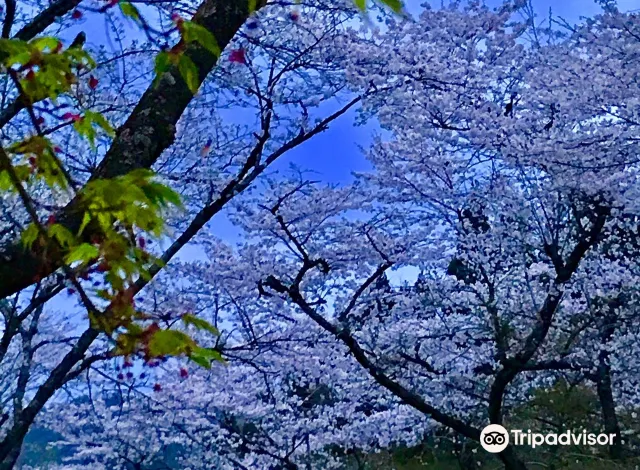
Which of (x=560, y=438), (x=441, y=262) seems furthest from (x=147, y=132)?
(x=560, y=438)

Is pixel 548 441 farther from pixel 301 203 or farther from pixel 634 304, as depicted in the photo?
pixel 301 203

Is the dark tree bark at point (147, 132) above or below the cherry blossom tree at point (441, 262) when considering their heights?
below

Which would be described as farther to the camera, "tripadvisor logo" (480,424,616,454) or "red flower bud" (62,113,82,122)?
"tripadvisor logo" (480,424,616,454)

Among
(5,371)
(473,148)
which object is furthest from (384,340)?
A: (5,371)

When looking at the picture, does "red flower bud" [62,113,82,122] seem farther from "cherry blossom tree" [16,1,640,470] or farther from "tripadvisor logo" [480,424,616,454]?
"tripadvisor logo" [480,424,616,454]

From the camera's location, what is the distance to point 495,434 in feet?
18.0

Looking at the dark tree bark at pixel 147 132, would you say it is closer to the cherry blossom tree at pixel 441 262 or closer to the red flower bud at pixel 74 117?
the red flower bud at pixel 74 117

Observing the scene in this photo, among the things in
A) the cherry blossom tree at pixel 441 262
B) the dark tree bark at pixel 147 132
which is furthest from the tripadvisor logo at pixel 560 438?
the dark tree bark at pixel 147 132

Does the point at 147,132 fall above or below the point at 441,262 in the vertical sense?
below

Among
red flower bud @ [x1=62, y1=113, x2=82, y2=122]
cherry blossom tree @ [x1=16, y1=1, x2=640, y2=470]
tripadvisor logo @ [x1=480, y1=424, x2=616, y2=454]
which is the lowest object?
red flower bud @ [x1=62, y1=113, x2=82, y2=122]

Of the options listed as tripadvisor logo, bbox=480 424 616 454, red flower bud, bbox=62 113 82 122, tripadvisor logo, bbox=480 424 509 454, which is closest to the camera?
red flower bud, bbox=62 113 82 122

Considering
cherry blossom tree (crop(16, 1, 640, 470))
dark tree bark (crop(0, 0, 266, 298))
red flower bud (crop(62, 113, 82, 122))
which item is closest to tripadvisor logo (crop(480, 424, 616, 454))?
cherry blossom tree (crop(16, 1, 640, 470))

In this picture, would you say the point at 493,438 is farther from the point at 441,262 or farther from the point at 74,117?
the point at 74,117

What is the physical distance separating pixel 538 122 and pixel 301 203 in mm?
2463
